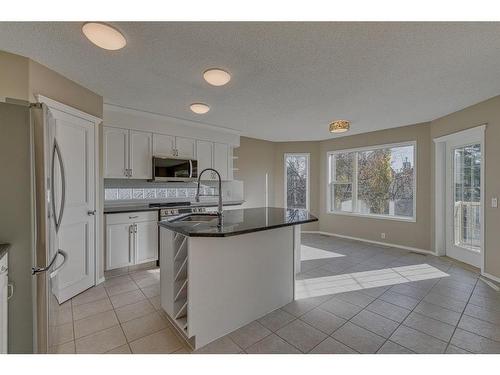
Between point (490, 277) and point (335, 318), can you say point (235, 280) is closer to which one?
point (335, 318)

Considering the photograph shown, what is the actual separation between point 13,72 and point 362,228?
579 centimetres

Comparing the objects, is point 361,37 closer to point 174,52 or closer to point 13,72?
point 174,52

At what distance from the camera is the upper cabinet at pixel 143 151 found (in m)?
3.37

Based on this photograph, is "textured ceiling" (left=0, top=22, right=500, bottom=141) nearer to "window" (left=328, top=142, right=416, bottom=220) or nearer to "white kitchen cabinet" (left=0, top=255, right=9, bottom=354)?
"window" (left=328, top=142, right=416, bottom=220)

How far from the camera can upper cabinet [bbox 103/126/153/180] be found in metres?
3.34

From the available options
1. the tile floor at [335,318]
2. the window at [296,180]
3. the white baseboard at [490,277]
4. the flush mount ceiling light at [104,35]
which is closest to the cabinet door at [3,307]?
the tile floor at [335,318]

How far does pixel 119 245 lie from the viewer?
3.21 metres

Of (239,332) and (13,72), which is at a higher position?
(13,72)

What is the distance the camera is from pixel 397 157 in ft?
15.5

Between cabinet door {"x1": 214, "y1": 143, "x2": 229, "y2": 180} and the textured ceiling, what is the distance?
3.81 feet

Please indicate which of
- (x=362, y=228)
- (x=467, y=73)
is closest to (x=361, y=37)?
(x=467, y=73)

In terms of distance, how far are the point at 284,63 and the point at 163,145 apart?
2.50 meters

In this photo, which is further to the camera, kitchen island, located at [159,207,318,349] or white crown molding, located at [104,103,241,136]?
white crown molding, located at [104,103,241,136]

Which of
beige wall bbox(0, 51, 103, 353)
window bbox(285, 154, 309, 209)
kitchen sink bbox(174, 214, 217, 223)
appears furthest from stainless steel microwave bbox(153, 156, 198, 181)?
window bbox(285, 154, 309, 209)
